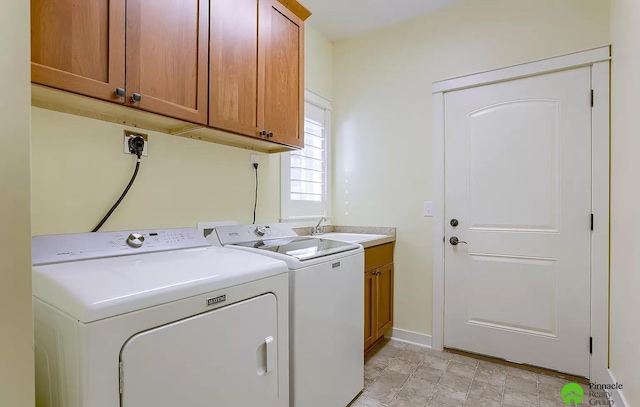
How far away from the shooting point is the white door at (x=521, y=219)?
2.01m

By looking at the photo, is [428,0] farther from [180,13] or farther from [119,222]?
[119,222]

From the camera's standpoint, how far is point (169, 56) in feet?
4.30

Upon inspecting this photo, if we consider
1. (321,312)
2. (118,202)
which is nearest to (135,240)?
(118,202)

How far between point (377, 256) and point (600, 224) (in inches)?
55.6

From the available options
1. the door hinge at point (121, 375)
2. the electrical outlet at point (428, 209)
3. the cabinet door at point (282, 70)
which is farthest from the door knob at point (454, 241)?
the door hinge at point (121, 375)

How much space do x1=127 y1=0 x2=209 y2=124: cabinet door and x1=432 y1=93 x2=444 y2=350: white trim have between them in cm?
180

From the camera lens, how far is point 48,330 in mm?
810

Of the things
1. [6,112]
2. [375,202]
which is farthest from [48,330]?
[375,202]

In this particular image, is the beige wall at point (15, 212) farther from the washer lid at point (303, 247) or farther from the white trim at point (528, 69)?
the white trim at point (528, 69)

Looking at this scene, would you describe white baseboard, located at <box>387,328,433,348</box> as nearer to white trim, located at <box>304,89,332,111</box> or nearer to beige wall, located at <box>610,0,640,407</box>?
beige wall, located at <box>610,0,640,407</box>

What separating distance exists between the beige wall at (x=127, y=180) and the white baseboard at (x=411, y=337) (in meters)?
1.52

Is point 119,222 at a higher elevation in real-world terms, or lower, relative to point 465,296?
higher

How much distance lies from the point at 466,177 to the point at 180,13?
83.5 inches

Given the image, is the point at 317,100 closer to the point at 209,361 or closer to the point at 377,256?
the point at 377,256
